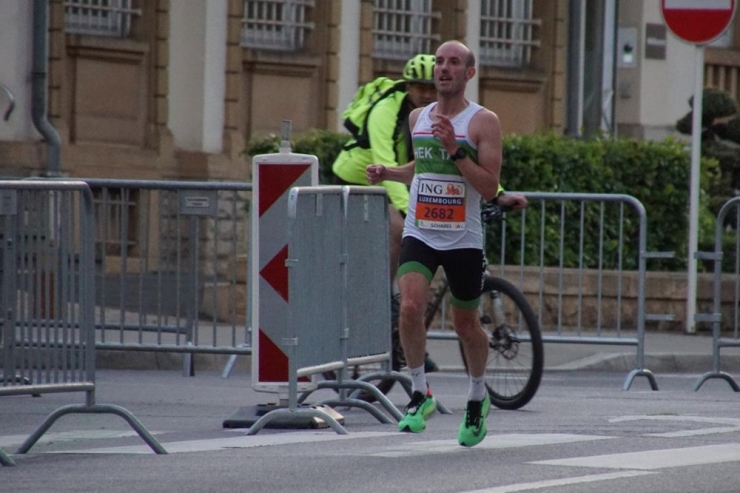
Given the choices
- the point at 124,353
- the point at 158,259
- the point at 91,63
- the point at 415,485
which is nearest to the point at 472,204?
the point at 415,485

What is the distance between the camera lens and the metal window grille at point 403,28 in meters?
25.2

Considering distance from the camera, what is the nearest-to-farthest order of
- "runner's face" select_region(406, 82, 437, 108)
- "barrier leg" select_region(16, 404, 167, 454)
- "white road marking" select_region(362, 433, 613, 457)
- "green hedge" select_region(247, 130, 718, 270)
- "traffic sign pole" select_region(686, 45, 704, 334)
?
"white road marking" select_region(362, 433, 613, 457)
"barrier leg" select_region(16, 404, 167, 454)
"runner's face" select_region(406, 82, 437, 108)
"traffic sign pole" select_region(686, 45, 704, 334)
"green hedge" select_region(247, 130, 718, 270)

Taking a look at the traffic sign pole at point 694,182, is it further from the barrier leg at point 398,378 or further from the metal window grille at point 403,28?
the metal window grille at point 403,28

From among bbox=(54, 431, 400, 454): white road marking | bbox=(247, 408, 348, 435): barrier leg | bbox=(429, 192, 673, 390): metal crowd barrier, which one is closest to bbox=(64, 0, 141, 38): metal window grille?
bbox=(429, 192, 673, 390): metal crowd barrier

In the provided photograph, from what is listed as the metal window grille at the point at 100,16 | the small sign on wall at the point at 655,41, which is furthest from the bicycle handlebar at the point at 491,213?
the small sign on wall at the point at 655,41

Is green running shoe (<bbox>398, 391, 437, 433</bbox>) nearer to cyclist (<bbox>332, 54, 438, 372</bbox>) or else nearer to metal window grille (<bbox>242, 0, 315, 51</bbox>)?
cyclist (<bbox>332, 54, 438, 372</bbox>)

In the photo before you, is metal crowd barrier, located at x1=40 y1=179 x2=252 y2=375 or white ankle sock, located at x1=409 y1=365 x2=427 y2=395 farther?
metal crowd barrier, located at x1=40 y1=179 x2=252 y2=375

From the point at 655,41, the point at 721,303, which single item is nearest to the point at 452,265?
the point at 721,303

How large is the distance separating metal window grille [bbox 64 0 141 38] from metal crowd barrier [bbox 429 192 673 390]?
831 cm

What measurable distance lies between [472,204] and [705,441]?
4.58 feet

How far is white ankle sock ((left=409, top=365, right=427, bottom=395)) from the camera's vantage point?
28.8ft

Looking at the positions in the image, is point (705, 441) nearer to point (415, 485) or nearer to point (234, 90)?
point (415, 485)

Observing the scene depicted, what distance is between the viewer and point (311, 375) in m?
9.16

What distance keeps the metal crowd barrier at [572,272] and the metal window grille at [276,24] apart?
9371 millimetres
